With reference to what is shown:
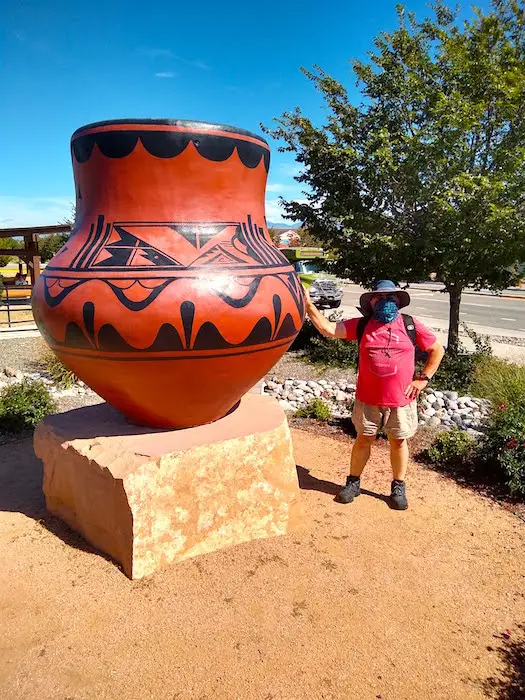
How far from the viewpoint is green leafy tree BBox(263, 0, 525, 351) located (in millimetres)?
5992

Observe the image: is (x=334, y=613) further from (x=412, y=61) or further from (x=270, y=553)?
(x=412, y=61)

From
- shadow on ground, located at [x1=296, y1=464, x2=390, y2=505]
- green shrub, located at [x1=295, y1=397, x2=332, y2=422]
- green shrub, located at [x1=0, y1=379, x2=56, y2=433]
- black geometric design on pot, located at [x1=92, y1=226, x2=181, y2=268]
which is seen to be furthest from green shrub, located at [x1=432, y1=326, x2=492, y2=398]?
black geometric design on pot, located at [x1=92, y1=226, x2=181, y2=268]

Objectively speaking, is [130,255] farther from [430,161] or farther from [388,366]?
[430,161]

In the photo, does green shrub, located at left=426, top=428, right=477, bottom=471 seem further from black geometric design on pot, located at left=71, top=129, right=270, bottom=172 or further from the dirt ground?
black geometric design on pot, located at left=71, top=129, right=270, bottom=172

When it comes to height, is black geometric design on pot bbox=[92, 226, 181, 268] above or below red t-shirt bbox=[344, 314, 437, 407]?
above

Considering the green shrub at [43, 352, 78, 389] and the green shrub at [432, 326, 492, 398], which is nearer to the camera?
the green shrub at [432, 326, 492, 398]

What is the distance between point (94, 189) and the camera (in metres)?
2.83

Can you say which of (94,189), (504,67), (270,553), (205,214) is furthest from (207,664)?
(504,67)

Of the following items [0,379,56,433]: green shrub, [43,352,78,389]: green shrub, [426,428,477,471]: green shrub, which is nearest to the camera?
[426,428,477,471]: green shrub

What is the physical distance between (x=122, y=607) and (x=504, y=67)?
22.1 ft

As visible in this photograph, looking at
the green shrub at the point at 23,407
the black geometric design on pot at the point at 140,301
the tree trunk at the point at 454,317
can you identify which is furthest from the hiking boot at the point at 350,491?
the tree trunk at the point at 454,317

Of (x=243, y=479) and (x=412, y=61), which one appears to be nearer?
(x=243, y=479)

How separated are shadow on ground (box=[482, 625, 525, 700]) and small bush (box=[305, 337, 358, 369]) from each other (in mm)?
5045

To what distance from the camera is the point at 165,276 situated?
2.55 meters
